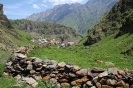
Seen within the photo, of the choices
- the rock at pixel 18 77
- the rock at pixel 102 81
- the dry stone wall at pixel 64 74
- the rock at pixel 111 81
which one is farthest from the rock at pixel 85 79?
the rock at pixel 18 77

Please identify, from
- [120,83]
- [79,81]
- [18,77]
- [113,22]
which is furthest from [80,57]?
[113,22]

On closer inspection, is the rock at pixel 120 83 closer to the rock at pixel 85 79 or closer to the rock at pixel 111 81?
the rock at pixel 111 81

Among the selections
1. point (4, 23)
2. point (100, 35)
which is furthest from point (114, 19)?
point (4, 23)

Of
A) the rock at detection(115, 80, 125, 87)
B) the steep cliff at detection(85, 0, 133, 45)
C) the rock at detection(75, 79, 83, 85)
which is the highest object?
the steep cliff at detection(85, 0, 133, 45)

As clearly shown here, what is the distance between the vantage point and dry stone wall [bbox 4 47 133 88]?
1430 cm

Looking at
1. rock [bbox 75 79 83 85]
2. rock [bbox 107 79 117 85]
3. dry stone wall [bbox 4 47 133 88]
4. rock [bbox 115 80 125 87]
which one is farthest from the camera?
rock [bbox 75 79 83 85]

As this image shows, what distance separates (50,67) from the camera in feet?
57.0

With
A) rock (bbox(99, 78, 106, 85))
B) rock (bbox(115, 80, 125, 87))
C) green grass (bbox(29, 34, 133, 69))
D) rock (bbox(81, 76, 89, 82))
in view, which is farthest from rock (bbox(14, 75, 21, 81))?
rock (bbox(115, 80, 125, 87))

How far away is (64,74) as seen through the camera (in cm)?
1656

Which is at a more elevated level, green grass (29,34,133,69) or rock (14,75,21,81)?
green grass (29,34,133,69)

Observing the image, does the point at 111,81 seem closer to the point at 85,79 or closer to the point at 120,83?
the point at 120,83

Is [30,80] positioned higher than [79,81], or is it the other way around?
[79,81]

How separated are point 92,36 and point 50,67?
351ft

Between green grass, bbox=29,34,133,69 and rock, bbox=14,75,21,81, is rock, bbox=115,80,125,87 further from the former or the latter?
rock, bbox=14,75,21,81
